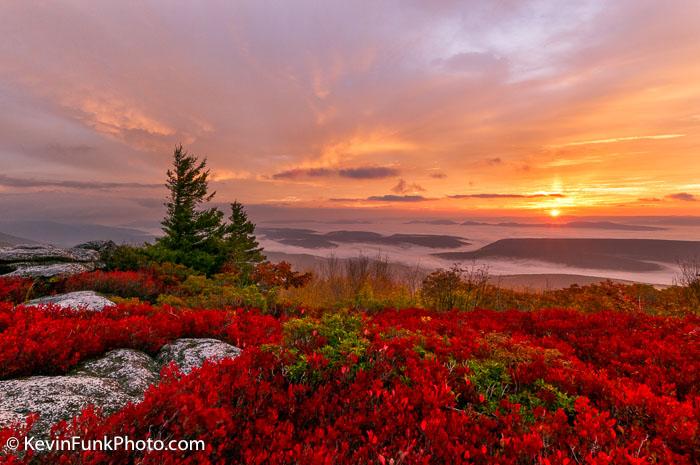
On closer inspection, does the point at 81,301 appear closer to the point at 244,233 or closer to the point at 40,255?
the point at 40,255

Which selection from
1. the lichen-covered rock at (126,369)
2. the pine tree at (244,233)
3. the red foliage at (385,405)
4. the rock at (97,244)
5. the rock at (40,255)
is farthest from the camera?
the pine tree at (244,233)

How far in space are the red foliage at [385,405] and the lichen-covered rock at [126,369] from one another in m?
0.26

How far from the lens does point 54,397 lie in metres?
2.88

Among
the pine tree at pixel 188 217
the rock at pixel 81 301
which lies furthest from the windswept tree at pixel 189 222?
the rock at pixel 81 301

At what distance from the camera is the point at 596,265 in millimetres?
51062

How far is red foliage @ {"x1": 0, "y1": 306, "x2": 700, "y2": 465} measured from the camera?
2477 mm

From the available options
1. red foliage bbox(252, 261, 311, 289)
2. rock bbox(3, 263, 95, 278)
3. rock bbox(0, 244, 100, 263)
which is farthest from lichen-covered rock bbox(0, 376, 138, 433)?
rock bbox(0, 244, 100, 263)

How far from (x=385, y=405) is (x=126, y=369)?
3.21 metres

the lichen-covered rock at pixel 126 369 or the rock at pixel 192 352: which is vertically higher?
the lichen-covered rock at pixel 126 369

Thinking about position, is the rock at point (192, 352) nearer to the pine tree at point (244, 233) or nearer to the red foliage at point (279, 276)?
the red foliage at point (279, 276)

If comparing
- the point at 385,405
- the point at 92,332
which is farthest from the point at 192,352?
the point at 385,405

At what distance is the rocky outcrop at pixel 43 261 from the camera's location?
10305 millimetres

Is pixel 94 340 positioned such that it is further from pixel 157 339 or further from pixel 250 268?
pixel 250 268

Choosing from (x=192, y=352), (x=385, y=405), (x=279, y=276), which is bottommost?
(x=279, y=276)
